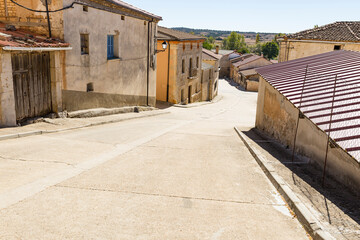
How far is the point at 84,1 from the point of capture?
11.4 metres

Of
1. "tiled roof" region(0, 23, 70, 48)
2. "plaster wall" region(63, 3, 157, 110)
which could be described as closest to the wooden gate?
"tiled roof" region(0, 23, 70, 48)

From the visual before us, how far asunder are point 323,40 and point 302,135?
763 inches

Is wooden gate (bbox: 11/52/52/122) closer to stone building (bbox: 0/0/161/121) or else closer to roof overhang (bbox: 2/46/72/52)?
roof overhang (bbox: 2/46/72/52)

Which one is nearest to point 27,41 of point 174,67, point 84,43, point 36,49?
point 36,49

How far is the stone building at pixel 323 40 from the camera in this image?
2318 cm

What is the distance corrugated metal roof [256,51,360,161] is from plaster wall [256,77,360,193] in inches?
12.6

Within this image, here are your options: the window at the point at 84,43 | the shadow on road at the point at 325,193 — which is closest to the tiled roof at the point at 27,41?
the window at the point at 84,43

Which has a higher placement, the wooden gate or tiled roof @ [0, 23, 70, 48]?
tiled roof @ [0, 23, 70, 48]

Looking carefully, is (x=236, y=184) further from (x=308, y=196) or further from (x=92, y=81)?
(x=92, y=81)

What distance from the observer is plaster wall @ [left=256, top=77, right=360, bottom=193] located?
17.3ft

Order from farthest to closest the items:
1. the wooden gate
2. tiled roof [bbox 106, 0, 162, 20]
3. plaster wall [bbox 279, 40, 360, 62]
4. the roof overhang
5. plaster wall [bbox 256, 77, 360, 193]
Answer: plaster wall [bbox 279, 40, 360, 62] → tiled roof [bbox 106, 0, 162, 20] → the wooden gate → the roof overhang → plaster wall [bbox 256, 77, 360, 193]

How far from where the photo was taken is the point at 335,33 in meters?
24.3

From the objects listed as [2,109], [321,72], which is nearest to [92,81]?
[2,109]

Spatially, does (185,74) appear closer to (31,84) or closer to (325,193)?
(31,84)
